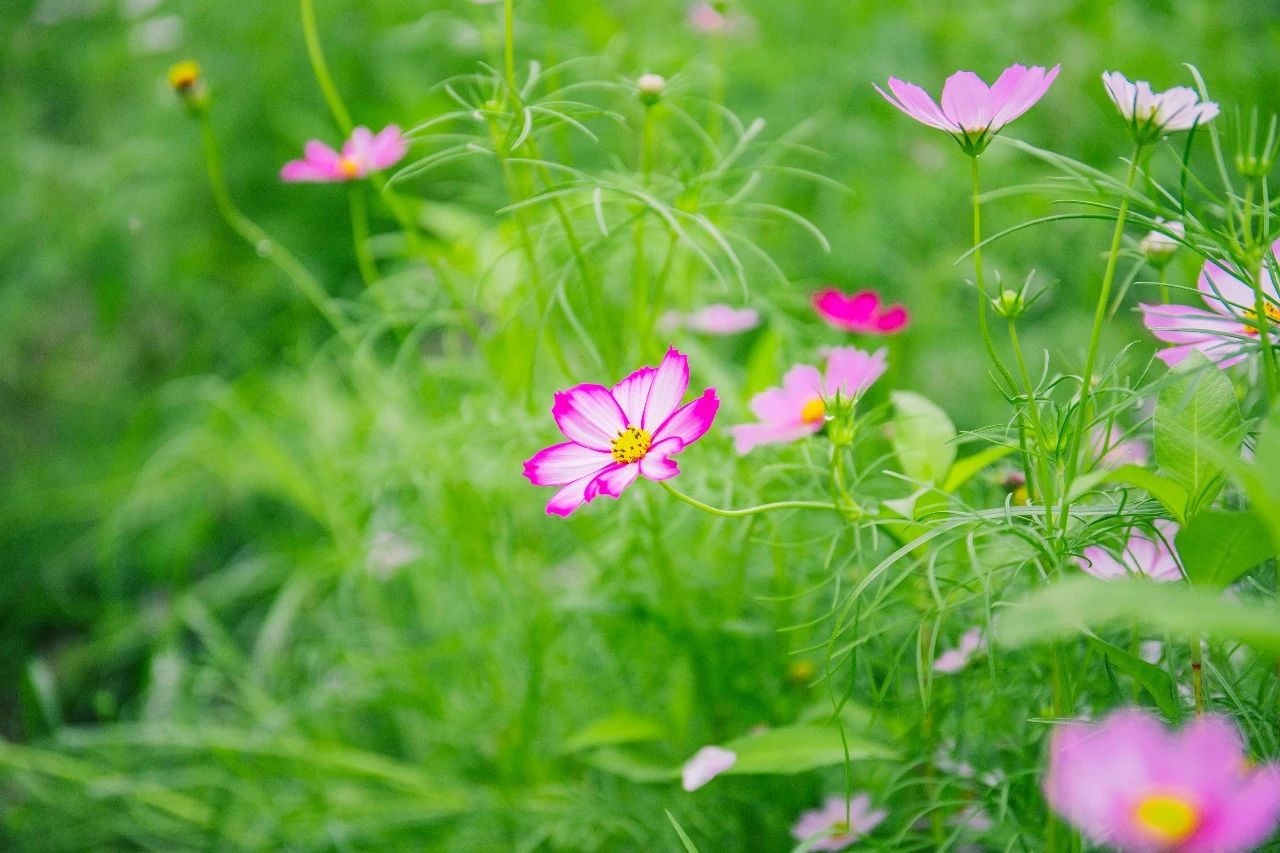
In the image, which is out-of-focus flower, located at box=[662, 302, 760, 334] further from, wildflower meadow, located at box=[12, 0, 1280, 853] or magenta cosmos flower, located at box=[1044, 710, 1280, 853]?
magenta cosmos flower, located at box=[1044, 710, 1280, 853]

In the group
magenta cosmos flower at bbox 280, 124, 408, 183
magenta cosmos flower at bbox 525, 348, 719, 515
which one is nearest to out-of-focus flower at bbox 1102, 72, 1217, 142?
magenta cosmos flower at bbox 525, 348, 719, 515

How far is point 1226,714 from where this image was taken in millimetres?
518

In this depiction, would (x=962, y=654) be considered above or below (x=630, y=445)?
below

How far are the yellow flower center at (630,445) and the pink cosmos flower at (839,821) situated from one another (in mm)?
251

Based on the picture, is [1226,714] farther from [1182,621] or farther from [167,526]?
[167,526]

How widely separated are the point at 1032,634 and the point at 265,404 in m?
1.10

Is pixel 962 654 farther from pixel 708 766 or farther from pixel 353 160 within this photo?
pixel 353 160

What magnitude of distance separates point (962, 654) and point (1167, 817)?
28cm

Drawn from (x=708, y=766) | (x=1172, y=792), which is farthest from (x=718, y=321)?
(x=1172, y=792)

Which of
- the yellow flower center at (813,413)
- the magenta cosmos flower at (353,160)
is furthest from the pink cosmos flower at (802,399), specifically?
the magenta cosmos flower at (353,160)

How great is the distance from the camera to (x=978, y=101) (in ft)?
1.54

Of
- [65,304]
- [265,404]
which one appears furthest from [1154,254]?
[65,304]

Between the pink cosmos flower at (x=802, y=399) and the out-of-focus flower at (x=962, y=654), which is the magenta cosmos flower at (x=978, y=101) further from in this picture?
the out-of-focus flower at (x=962, y=654)

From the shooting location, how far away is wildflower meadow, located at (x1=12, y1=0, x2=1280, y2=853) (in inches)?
19.4
